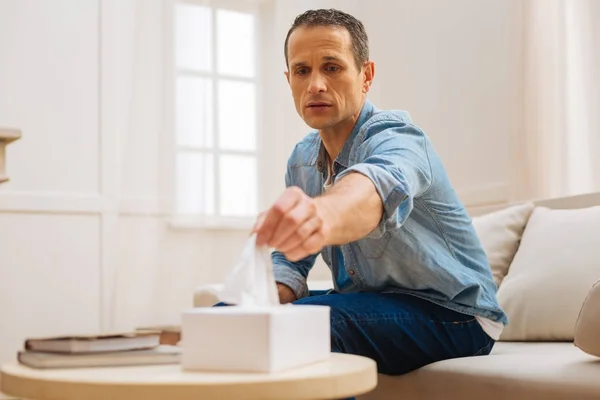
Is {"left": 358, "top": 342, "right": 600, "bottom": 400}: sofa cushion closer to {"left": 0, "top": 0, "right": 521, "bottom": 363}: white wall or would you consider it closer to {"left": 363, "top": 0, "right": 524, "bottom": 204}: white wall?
{"left": 363, "top": 0, "right": 524, "bottom": 204}: white wall

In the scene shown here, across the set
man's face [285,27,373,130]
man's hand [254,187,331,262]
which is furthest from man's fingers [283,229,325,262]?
man's face [285,27,373,130]

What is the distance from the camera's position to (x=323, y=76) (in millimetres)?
1641

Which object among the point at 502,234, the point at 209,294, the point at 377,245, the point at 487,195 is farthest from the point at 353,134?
the point at 487,195

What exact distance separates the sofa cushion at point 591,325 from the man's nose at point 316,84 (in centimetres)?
63

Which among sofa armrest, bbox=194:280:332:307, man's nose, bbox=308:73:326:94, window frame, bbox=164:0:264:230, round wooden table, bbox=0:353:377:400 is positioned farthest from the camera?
window frame, bbox=164:0:264:230

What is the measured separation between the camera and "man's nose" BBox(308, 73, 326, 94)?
1613 mm

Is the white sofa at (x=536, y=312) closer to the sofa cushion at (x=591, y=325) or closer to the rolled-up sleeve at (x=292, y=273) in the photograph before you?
the sofa cushion at (x=591, y=325)

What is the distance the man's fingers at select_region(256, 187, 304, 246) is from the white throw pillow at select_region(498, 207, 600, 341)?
3.77 ft

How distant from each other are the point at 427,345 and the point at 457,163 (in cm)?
231

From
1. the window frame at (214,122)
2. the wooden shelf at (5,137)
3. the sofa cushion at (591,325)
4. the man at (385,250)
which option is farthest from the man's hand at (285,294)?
the window frame at (214,122)

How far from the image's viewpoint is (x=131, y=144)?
405cm

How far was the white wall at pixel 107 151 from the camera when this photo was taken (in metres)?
3.86

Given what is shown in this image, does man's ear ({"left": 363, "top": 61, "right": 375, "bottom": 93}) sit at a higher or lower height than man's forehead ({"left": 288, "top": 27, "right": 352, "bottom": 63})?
lower

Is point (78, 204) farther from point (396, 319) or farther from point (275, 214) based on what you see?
point (275, 214)
